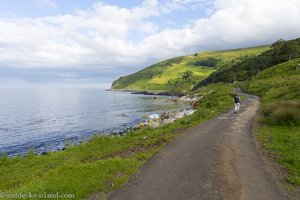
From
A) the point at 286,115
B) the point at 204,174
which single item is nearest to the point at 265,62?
the point at 286,115

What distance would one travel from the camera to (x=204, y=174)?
11.0 meters

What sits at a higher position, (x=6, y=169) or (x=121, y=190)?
(x=121, y=190)

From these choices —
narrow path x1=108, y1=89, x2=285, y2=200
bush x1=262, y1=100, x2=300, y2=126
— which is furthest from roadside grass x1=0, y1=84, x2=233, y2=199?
bush x1=262, y1=100, x2=300, y2=126

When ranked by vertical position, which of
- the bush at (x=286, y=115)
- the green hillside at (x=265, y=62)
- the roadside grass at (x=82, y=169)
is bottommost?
the roadside grass at (x=82, y=169)

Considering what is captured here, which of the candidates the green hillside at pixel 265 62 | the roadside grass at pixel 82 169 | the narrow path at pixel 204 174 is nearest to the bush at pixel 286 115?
the narrow path at pixel 204 174

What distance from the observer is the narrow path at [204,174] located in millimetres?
9055

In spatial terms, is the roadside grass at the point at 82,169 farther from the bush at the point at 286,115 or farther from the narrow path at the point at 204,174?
the bush at the point at 286,115

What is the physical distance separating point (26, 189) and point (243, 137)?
14.6 m

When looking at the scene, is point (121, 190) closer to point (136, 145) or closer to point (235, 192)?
point (235, 192)

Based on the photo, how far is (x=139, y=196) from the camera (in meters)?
9.00

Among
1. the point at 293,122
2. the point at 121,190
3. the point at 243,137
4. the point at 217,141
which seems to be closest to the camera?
the point at 121,190

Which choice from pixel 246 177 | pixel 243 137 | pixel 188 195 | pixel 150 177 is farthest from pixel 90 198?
pixel 243 137

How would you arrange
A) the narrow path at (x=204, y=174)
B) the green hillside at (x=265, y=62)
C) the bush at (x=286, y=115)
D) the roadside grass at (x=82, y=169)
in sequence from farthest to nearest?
the green hillside at (x=265, y=62)
the bush at (x=286, y=115)
the roadside grass at (x=82, y=169)
the narrow path at (x=204, y=174)

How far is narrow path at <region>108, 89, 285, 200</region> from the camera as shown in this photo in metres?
9.05
